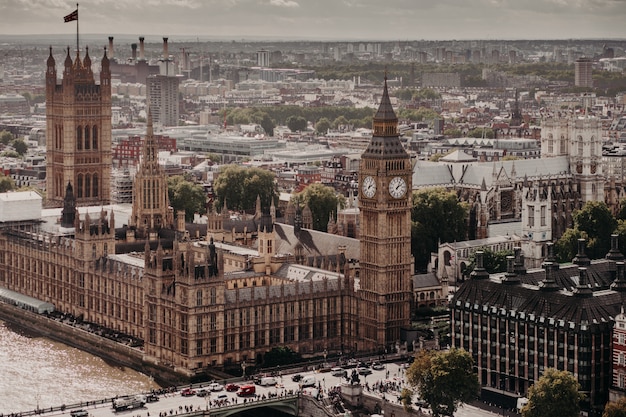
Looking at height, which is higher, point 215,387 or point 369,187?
point 369,187

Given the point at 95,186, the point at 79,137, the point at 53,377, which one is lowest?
the point at 53,377

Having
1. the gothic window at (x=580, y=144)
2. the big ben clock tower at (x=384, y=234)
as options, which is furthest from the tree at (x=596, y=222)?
the big ben clock tower at (x=384, y=234)

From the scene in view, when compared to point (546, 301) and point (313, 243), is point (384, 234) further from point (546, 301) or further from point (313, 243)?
point (313, 243)

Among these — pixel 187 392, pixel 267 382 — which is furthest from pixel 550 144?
pixel 187 392

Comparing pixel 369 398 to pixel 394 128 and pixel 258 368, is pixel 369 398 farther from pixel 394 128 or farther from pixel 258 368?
pixel 394 128

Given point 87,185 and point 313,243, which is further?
point 87,185

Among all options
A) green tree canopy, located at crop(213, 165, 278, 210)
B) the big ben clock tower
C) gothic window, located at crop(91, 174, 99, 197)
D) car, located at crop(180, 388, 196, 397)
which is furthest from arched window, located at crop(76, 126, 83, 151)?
car, located at crop(180, 388, 196, 397)

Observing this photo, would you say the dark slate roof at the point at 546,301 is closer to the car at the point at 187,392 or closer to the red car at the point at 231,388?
the red car at the point at 231,388
